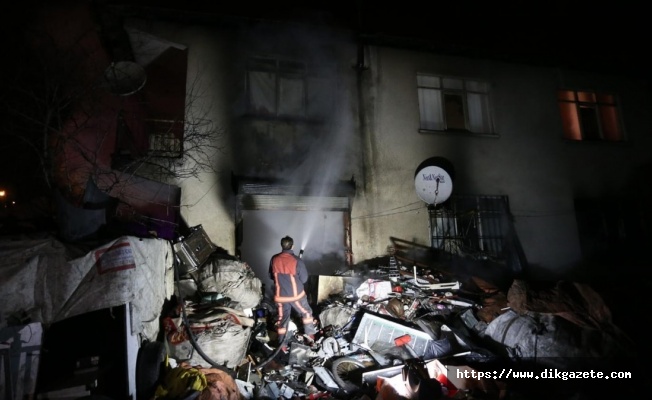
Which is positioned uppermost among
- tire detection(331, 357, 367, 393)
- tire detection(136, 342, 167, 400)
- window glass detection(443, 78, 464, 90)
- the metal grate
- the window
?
window glass detection(443, 78, 464, 90)

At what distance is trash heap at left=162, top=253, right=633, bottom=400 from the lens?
4.66 m

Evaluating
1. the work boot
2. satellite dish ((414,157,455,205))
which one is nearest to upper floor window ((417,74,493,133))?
satellite dish ((414,157,455,205))

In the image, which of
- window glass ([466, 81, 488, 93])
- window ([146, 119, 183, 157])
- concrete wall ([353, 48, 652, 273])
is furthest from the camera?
window glass ([466, 81, 488, 93])

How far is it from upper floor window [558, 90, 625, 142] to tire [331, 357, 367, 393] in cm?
1033

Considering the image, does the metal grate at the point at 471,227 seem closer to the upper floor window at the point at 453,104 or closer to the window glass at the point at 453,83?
the upper floor window at the point at 453,104

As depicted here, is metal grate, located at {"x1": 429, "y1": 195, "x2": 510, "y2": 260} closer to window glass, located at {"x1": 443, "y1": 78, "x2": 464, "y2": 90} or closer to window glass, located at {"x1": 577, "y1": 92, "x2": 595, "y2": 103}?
window glass, located at {"x1": 443, "y1": 78, "x2": 464, "y2": 90}

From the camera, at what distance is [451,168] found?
372 inches

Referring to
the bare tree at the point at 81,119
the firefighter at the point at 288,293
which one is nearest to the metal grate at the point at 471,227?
the firefighter at the point at 288,293

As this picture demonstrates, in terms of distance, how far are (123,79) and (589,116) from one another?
14232 millimetres

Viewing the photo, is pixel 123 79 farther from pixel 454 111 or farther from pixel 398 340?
pixel 454 111

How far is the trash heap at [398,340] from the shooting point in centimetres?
466

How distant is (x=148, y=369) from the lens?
4.20 m

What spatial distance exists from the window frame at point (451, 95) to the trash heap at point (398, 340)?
17.1 feet

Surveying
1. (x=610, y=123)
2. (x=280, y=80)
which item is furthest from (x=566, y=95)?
(x=280, y=80)
